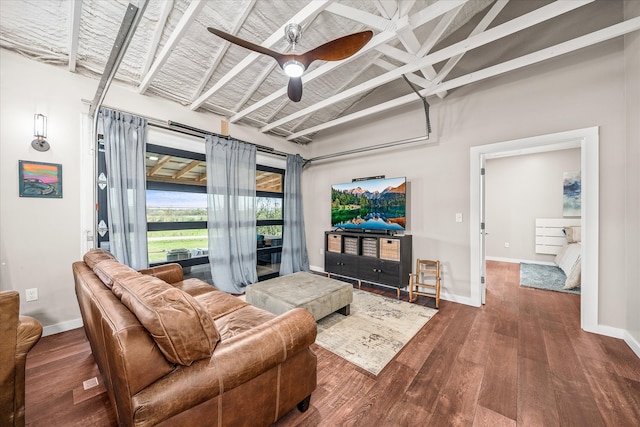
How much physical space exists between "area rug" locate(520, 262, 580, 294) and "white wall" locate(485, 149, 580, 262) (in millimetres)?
570

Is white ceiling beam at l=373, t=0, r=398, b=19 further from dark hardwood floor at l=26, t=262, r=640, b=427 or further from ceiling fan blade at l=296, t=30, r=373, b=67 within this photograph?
dark hardwood floor at l=26, t=262, r=640, b=427

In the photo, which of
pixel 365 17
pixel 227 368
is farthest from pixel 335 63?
pixel 227 368

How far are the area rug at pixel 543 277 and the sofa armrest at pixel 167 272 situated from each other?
5223 mm

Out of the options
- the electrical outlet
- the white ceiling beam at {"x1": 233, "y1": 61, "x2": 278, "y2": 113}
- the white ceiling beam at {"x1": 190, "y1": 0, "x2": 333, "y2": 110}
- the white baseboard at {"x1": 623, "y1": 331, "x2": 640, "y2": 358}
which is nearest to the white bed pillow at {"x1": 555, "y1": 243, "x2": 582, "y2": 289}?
the white baseboard at {"x1": 623, "y1": 331, "x2": 640, "y2": 358}

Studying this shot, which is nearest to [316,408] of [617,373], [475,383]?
[475,383]

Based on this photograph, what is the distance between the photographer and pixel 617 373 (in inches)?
74.0

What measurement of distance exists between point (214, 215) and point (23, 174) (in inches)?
75.9

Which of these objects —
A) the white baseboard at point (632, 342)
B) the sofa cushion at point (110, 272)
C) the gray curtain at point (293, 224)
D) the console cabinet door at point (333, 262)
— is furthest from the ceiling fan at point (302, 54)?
the white baseboard at point (632, 342)

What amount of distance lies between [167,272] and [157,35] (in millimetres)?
2384

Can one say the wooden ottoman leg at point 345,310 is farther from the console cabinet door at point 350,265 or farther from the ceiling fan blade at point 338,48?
the ceiling fan blade at point 338,48

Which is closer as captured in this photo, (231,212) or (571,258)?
(231,212)

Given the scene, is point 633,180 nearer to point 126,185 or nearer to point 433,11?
point 433,11

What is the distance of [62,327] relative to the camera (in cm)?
257

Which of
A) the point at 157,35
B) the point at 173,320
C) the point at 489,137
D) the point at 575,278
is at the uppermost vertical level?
the point at 157,35
